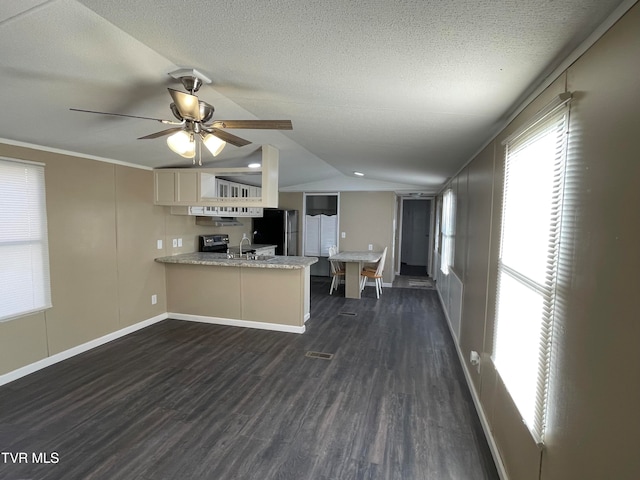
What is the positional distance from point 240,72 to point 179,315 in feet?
13.1

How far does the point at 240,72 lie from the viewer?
188 centimetres

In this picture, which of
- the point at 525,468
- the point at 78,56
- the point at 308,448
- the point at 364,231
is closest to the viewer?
the point at 525,468

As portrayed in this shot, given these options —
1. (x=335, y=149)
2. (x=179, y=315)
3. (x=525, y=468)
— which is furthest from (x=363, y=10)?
(x=179, y=315)

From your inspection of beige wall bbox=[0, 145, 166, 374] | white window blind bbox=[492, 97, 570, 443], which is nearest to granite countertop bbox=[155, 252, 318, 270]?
beige wall bbox=[0, 145, 166, 374]

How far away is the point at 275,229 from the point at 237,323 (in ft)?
9.90

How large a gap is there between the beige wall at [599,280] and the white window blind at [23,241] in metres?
4.15

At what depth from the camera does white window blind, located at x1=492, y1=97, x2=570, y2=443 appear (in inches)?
55.2

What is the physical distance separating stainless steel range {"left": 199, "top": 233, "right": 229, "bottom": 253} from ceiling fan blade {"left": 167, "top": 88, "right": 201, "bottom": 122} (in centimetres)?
363

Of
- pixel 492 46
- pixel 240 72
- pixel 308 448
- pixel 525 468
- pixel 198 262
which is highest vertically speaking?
pixel 240 72

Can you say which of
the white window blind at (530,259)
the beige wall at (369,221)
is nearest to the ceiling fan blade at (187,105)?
the white window blind at (530,259)

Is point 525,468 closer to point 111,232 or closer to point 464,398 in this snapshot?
point 464,398

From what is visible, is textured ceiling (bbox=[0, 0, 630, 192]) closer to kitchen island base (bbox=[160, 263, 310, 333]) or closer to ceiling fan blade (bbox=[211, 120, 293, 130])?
ceiling fan blade (bbox=[211, 120, 293, 130])

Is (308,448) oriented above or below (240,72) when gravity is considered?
below

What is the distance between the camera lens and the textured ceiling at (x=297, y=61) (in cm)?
117
